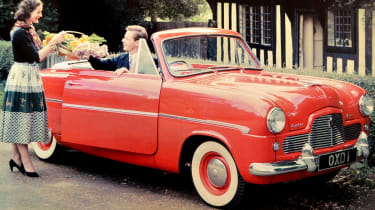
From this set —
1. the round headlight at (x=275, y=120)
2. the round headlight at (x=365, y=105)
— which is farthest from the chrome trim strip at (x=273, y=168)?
the round headlight at (x=365, y=105)

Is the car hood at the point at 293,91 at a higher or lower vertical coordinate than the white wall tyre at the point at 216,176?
higher

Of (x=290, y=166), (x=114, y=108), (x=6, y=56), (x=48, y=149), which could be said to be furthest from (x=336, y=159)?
(x=6, y=56)

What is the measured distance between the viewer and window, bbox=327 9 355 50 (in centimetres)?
1520

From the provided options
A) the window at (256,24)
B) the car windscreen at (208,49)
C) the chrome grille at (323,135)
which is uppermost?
the window at (256,24)

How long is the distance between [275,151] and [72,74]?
2880 mm

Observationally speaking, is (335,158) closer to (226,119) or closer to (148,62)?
(226,119)

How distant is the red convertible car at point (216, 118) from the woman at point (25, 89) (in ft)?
1.00

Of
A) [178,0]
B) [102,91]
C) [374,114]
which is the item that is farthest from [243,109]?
[178,0]

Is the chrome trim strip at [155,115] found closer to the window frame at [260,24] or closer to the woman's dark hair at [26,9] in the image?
the woman's dark hair at [26,9]

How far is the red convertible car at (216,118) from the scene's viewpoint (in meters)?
5.80

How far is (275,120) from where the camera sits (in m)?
5.73

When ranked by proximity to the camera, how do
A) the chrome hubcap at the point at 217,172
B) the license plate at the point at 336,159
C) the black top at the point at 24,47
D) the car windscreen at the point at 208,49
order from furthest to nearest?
the black top at the point at 24,47, the car windscreen at the point at 208,49, the chrome hubcap at the point at 217,172, the license plate at the point at 336,159

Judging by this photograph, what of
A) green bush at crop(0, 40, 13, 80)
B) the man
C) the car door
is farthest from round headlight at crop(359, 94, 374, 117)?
green bush at crop(0, 40, 13, 80)

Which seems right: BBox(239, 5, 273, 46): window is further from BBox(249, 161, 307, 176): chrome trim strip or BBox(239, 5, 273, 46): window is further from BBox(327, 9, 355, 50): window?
BBox(249, 161, 307, 176): chrome trim strip
